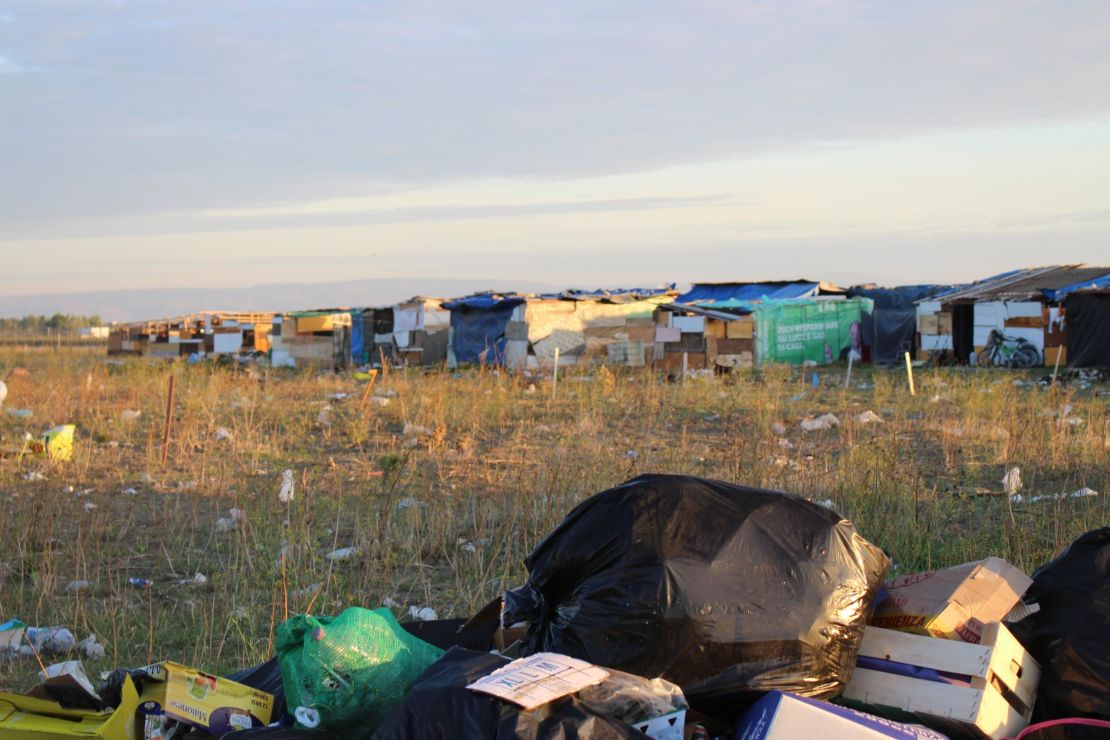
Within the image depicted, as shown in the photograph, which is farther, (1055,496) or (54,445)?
(54,445)

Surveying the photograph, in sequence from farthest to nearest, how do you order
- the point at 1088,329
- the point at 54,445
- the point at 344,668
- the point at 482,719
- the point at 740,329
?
the point at 740,329, the point at 1088,329, the point at 54,445, the point at 344,668, the point at 482,719

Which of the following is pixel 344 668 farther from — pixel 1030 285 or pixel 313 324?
pixel 313 324

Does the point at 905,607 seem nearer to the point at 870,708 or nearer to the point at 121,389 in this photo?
the point at 870,708

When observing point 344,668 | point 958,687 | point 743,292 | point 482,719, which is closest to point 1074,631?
point 958,687

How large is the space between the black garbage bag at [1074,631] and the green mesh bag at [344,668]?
156 cm

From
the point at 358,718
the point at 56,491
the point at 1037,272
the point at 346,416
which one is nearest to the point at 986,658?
the point at 358,718

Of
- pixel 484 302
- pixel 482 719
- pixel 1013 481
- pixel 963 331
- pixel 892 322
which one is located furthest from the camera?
pixel 892 322

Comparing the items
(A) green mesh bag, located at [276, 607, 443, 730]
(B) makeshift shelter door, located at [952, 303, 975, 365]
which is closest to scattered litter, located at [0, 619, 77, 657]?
(A) green mesh bag, located at [276, 607, 443, 730]

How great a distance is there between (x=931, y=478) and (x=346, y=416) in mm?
6604

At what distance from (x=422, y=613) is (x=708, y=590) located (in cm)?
203

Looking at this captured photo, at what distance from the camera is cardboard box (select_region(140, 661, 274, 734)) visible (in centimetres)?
253

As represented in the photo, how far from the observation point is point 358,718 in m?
2.51

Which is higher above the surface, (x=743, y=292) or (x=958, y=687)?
(x=743, y=292)

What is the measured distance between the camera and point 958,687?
2383 mm
